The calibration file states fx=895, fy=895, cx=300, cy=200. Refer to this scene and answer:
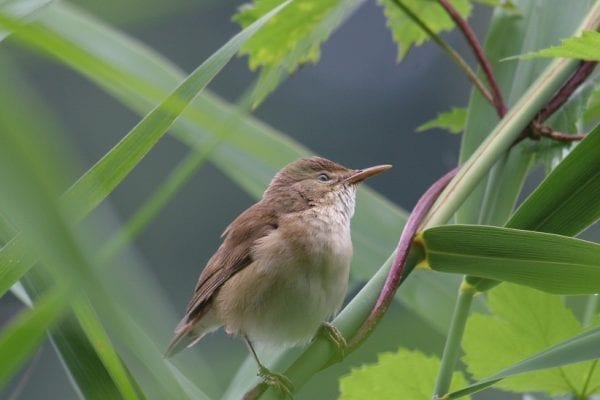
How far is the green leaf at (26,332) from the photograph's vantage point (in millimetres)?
619

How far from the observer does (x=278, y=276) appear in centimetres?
179

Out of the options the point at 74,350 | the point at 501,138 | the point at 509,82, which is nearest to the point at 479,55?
the point at 509,82

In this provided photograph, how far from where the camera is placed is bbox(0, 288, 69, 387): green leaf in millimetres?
619

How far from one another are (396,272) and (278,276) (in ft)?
2.25

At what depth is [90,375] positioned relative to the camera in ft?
2.74

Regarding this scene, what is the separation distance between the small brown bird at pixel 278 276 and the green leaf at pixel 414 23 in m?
0.27

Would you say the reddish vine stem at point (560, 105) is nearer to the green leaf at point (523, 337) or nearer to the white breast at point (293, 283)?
the green leaf at point (523, 337)

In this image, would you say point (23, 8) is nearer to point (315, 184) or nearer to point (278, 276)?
point (278, 276)

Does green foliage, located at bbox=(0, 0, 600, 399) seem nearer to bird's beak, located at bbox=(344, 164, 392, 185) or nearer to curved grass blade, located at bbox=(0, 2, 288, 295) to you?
curved grass blade, located at bbox=(0, 2, 288, 295)

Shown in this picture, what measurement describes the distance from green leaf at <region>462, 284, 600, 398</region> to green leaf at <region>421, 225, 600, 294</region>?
1.3 inches

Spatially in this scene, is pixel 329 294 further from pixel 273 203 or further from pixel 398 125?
pixel 398 125

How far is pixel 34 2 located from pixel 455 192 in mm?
648

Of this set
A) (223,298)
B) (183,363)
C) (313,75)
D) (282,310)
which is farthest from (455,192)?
(313,75)

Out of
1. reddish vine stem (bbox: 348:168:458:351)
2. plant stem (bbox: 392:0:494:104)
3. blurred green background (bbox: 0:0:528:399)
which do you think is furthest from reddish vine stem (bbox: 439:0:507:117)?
blurred green background (bbox: 0:0:528:399)
